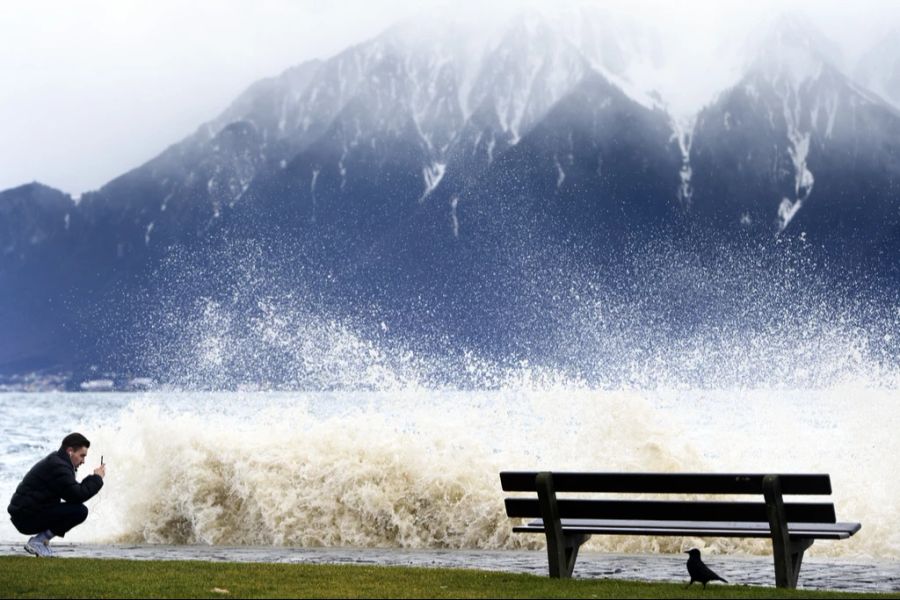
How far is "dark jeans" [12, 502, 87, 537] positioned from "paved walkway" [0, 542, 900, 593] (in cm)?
71

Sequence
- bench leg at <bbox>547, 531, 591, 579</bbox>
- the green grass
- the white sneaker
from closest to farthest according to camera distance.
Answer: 1. the green grass
2. bench leg at <bbox>547, 531, 591, 579</bbox>
3. the white sneaker

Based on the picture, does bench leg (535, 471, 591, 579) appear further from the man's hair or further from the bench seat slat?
the man's hair

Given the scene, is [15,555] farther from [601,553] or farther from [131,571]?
[601,553]

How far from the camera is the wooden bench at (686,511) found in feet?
29.2

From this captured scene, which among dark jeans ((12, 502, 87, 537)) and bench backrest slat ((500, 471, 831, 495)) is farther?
dark jeans ((12, 502, 87, 537))

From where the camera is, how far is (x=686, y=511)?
932 centimetres

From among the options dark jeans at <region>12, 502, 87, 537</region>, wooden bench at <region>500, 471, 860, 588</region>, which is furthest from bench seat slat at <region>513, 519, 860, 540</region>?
dark jeans at <region>12, 502, 87, 537</region>

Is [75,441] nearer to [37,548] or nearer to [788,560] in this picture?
[37,548]

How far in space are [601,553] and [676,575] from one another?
7.96 feet

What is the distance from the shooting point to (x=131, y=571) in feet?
33.5

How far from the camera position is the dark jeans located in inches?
460

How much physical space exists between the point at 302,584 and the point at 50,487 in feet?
11.7

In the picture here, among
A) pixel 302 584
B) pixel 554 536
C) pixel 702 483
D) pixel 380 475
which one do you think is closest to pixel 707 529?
pixel 702 483

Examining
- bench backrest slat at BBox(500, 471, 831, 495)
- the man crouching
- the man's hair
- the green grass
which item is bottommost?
the green grass
